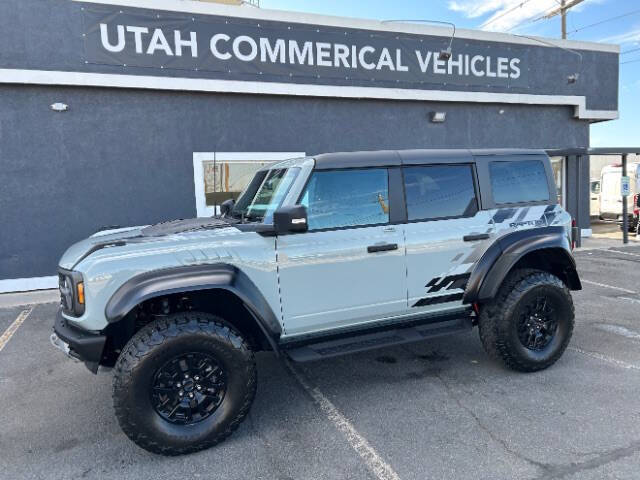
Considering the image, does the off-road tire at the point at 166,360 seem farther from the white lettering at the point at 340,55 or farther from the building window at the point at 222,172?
the white lettering at the point at 340,55

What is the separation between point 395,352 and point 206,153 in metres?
6.05

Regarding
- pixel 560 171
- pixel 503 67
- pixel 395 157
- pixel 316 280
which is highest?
pixel 503 67

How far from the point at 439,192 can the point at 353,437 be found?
2.16 metres

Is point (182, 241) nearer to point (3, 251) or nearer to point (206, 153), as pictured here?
point (206, 153)

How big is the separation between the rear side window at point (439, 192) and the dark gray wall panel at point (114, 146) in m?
6.00

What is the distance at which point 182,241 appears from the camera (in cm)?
311

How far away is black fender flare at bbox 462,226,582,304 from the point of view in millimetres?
3807

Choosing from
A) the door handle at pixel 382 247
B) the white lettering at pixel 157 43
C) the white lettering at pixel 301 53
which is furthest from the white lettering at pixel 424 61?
the door handle at pixel 382 247

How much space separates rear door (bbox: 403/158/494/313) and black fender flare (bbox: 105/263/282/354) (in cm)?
126

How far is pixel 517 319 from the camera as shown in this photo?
3.89 meters

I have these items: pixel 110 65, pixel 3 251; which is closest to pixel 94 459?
pixel 3 251

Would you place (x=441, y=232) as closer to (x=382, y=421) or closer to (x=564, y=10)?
(x=382, y=421)

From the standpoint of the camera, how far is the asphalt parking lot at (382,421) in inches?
108

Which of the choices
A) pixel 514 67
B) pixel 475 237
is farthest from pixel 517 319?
pixel 514 67
